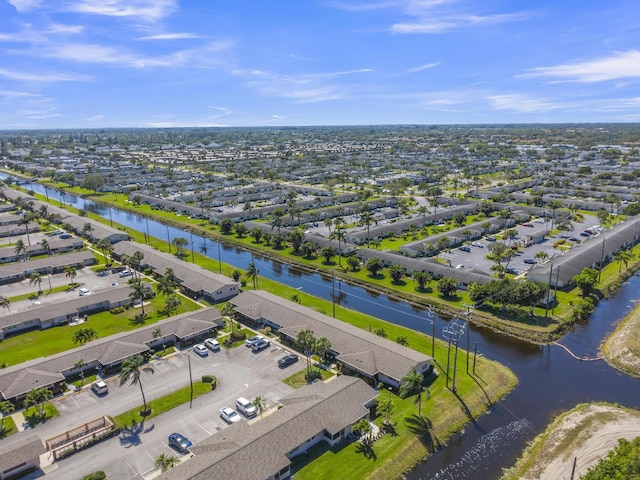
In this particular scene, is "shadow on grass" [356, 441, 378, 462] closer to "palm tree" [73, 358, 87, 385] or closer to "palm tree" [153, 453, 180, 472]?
"palm tree" [153, 453, 180, 472]

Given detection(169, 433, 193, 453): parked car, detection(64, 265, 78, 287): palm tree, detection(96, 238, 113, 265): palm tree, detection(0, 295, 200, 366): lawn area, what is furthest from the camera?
detection(96, 238, 113, 265): palm tree

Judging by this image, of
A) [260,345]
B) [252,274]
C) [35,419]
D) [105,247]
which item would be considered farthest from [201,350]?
[105,247]

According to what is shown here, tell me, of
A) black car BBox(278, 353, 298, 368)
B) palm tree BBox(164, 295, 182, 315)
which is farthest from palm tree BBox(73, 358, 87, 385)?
black car BBox(278, 353, 298, 368)

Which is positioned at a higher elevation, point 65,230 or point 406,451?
point 65,230

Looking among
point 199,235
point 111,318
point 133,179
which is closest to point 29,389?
point 111,318

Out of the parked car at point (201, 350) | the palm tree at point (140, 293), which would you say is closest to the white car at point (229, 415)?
the parked car at point (201, 350)

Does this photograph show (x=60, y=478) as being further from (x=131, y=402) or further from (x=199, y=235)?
(x=199, y=235)

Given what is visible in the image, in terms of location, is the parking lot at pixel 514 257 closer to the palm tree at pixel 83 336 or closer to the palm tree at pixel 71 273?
the palm tree at pixel 83 336

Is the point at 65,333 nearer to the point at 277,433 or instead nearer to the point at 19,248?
the point at 19,248
